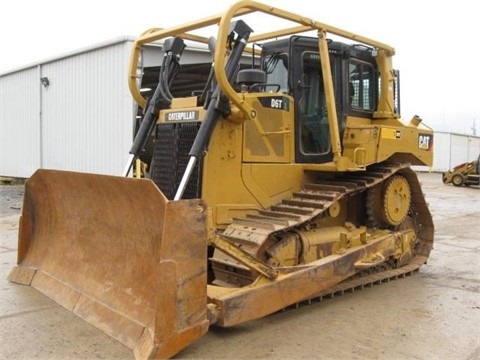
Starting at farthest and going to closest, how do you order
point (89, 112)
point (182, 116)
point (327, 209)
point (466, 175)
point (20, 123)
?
point (466, 175)
point (20, 123)
point (89, 112)
point (327, 209)
point (182, 116)

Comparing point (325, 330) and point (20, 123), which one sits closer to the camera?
point (325, 330)

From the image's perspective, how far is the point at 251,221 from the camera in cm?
494

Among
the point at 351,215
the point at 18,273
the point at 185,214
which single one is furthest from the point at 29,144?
the point at 185,214

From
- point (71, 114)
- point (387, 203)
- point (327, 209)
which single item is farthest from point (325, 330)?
point (71, 114)

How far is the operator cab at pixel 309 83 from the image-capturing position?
18.2 ft

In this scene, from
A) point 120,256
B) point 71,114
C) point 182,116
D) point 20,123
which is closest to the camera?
point 120,256

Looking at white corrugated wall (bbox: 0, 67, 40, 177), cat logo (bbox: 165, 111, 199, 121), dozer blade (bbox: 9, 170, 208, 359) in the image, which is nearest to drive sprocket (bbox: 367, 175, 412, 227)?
cat logo (bbox: 165, 111, 199, 121)

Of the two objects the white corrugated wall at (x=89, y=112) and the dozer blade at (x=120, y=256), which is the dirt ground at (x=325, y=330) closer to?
the dozer blade at (x=120, y=256)

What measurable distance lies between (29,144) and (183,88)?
10.2 metres

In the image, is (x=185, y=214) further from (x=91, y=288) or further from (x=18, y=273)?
(x=18, y=273)

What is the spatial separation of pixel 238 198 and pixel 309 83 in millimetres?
1546

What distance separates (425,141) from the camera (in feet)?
22.0

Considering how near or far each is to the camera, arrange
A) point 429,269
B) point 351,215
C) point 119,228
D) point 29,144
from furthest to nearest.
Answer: point 29,144
point 429,269
point 351,215
point 119,228

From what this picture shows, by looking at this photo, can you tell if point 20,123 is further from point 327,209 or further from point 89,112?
point 327,209
